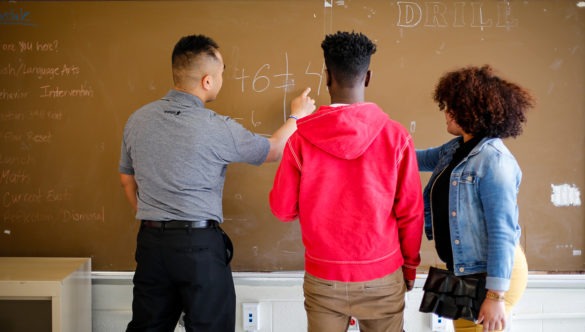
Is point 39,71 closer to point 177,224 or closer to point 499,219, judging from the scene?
point 177,224

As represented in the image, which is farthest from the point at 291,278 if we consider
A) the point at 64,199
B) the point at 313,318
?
the point at 64,199

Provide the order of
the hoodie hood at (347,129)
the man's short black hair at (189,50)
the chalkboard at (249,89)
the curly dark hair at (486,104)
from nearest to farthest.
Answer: the hoodie hood at (347,129), the curly dark hair at (486,104), the man's short black hair at (189,50), the chalkboard at (249,89)

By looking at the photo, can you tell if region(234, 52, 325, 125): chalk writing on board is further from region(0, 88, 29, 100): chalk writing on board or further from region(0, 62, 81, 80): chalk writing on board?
region(0, 88, 29, 100): chalk writing on board

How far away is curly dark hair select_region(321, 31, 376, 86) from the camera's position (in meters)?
1.42

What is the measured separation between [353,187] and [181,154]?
2.06 feet

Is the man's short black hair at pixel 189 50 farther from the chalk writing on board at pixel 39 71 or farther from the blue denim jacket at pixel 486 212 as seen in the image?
the blue denim jacket at pixel 486 212

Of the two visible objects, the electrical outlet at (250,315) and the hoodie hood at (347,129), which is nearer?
the hoodie hood at (347,129)

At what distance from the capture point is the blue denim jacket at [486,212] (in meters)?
1.40

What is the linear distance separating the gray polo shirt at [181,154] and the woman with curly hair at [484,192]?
0.75m

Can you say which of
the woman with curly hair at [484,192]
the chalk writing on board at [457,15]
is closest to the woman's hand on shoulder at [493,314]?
the woman with curly hair at [484,192]

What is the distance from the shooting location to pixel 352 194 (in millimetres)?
1423

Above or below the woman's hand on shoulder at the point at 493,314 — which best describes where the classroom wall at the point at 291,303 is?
below

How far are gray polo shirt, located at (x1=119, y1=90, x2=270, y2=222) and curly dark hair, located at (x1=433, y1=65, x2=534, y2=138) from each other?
0.77 meters

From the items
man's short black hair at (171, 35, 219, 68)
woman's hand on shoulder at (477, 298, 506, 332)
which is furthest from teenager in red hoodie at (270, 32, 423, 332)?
man's short black hair at (171, 35, 219, 68)
